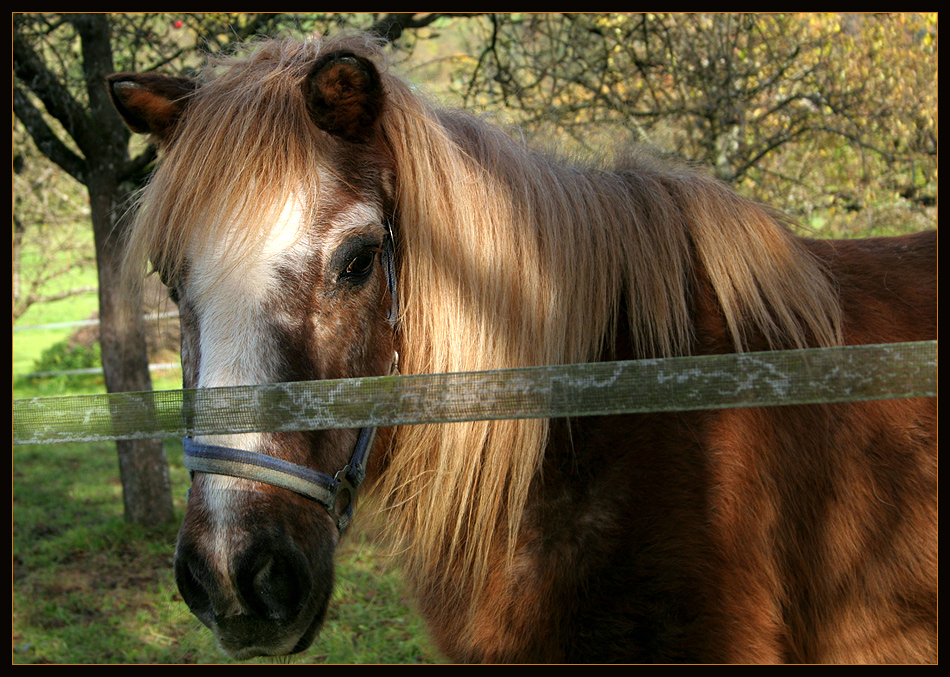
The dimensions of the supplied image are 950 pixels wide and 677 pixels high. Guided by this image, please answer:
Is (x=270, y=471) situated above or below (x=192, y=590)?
above

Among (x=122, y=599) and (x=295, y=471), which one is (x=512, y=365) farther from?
(x=122, y=599)

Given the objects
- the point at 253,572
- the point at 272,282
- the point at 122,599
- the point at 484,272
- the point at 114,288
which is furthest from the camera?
the point at 114,288

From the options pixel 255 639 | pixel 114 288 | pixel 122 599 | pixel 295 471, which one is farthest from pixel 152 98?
pixel 122 599

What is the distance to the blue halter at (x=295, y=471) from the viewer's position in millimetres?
1458

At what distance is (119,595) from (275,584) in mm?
3320

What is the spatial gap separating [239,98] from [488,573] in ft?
4.69

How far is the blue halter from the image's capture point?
4.78 feet

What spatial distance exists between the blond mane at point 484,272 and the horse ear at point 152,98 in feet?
0.53

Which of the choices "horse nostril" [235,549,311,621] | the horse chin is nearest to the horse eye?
"horse nostril" [235,549,311,621]

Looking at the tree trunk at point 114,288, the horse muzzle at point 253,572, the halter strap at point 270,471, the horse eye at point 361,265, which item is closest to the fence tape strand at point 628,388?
the halter strap at point 270,471

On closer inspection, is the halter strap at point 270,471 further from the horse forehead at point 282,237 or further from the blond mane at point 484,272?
the horse forehead at point 282,237

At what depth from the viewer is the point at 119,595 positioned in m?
4.09

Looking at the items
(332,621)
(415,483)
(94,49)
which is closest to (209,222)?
(415,483)

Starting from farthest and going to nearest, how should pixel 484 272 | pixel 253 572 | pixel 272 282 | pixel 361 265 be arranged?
pixel 484 272 < pixel 361 265 < pixel 272 282 < pixel 253 572
